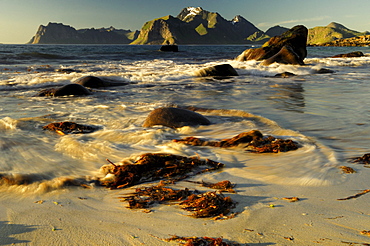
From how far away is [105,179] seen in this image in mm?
2922

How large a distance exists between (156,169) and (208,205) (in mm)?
1020

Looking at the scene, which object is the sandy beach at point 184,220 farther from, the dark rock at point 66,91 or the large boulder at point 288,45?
the large boulder at point 288,45

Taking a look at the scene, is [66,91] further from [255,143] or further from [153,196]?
[153,196]

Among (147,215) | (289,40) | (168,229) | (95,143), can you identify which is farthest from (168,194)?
(289,40)

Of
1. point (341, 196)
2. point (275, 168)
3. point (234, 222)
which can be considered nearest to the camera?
point (234, 222)

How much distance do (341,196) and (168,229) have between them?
1546 millimetres

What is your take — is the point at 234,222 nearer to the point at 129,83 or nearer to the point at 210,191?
the point at 210,191

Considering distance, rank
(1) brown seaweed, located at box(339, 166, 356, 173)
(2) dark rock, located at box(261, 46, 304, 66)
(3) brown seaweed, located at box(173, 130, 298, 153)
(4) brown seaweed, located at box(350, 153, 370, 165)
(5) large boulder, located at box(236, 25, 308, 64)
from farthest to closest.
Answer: (5) large boulder, located at box(236, 25, 308, 64) → (2) dark rock, located at box(261, 46, 304, 66) → (3) brown seaweed, located at box(173, 130, 298, 153) → (4) brown seaweed, located at box(350, 153, 370, 165) → (1) brown seaweed, located at box(339, 166, 356, 173)

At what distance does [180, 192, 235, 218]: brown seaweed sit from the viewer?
2.18 meters

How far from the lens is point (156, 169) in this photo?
10.2ft

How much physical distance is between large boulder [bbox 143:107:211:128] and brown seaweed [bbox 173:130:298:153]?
0.86m

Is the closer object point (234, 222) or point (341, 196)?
point (234, 222)

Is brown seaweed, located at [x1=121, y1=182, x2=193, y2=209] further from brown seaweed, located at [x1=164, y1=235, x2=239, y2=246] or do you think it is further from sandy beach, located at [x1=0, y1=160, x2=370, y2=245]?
brown seaweed, located at [x1=164, y1=235, x2=239, y2=246]

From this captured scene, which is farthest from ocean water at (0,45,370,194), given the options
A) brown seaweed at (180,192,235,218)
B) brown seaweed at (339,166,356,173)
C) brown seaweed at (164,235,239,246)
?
brown seaweed at (164,235,239,246)
